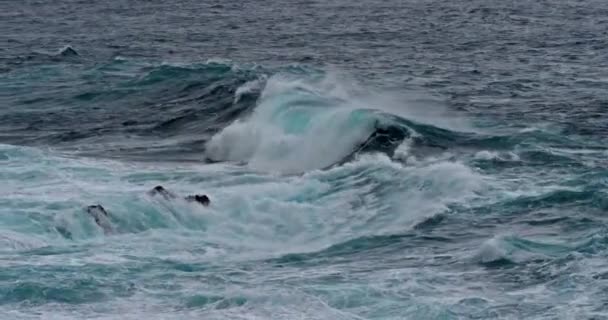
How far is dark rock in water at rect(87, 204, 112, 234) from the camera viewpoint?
54.6 ft

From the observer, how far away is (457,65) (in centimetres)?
3281

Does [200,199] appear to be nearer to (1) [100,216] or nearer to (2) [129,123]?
(1) [100,216]

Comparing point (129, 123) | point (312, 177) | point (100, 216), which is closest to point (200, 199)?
point (100, 216)

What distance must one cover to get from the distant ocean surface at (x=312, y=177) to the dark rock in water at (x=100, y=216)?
3.9 inches

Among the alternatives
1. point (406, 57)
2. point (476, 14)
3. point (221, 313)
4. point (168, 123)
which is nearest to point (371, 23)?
point (476, 14)

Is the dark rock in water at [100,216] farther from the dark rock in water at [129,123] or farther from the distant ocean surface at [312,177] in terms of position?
the dark rock in water at [129,123]

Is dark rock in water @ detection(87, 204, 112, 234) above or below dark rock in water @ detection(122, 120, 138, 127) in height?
below

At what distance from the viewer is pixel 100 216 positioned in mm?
16953

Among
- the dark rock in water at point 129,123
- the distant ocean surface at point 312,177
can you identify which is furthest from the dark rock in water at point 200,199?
the dark rock in water at point 129,123

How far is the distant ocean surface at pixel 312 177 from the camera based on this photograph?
44.9 feet

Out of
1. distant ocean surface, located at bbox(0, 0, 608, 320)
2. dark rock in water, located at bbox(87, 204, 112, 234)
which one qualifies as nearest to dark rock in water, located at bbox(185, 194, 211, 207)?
distant ocean surface, located at bbox(0, 0, 608, 320)

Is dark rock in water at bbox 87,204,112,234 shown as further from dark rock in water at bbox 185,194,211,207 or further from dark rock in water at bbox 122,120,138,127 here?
dark rock in water at bbox 122,120,138,127

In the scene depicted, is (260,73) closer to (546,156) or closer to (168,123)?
(168,123)

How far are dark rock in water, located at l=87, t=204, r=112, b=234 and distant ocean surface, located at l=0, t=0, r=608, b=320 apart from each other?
100 millimetres
